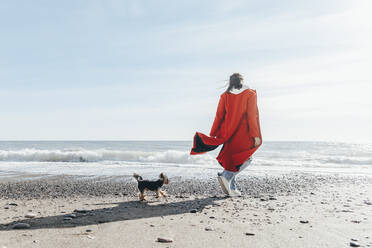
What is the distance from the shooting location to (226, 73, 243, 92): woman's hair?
5855 millimetres

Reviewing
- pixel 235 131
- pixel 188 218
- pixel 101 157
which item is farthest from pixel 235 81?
pixel 101 157

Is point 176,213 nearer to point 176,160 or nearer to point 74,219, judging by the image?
point 74,219

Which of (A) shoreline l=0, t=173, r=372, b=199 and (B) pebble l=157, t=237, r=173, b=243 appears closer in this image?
(B) pebble l=157, t=237, r=173, b=243

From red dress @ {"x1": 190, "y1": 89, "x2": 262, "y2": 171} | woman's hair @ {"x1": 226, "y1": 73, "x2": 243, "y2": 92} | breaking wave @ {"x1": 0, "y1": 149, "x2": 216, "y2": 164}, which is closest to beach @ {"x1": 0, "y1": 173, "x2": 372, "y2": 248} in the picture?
red dress @ {"x1": 190, "y1": 89, "x2": 262, "y2": 171}

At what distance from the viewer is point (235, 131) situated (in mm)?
5887

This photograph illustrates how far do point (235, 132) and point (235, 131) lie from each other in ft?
0.07

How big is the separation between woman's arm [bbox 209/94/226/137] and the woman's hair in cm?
26

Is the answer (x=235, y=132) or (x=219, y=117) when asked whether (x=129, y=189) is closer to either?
(x=219, y=117)

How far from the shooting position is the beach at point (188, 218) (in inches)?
127

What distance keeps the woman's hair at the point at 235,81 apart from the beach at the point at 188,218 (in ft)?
7.31

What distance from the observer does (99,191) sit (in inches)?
266

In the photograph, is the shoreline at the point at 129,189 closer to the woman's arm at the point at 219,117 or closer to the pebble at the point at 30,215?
the woman's arm at the point at 219,117

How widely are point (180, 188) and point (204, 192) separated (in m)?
0.77

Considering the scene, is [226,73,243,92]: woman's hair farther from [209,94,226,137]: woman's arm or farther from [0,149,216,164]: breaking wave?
[0,149,216,164]: breaking wave
